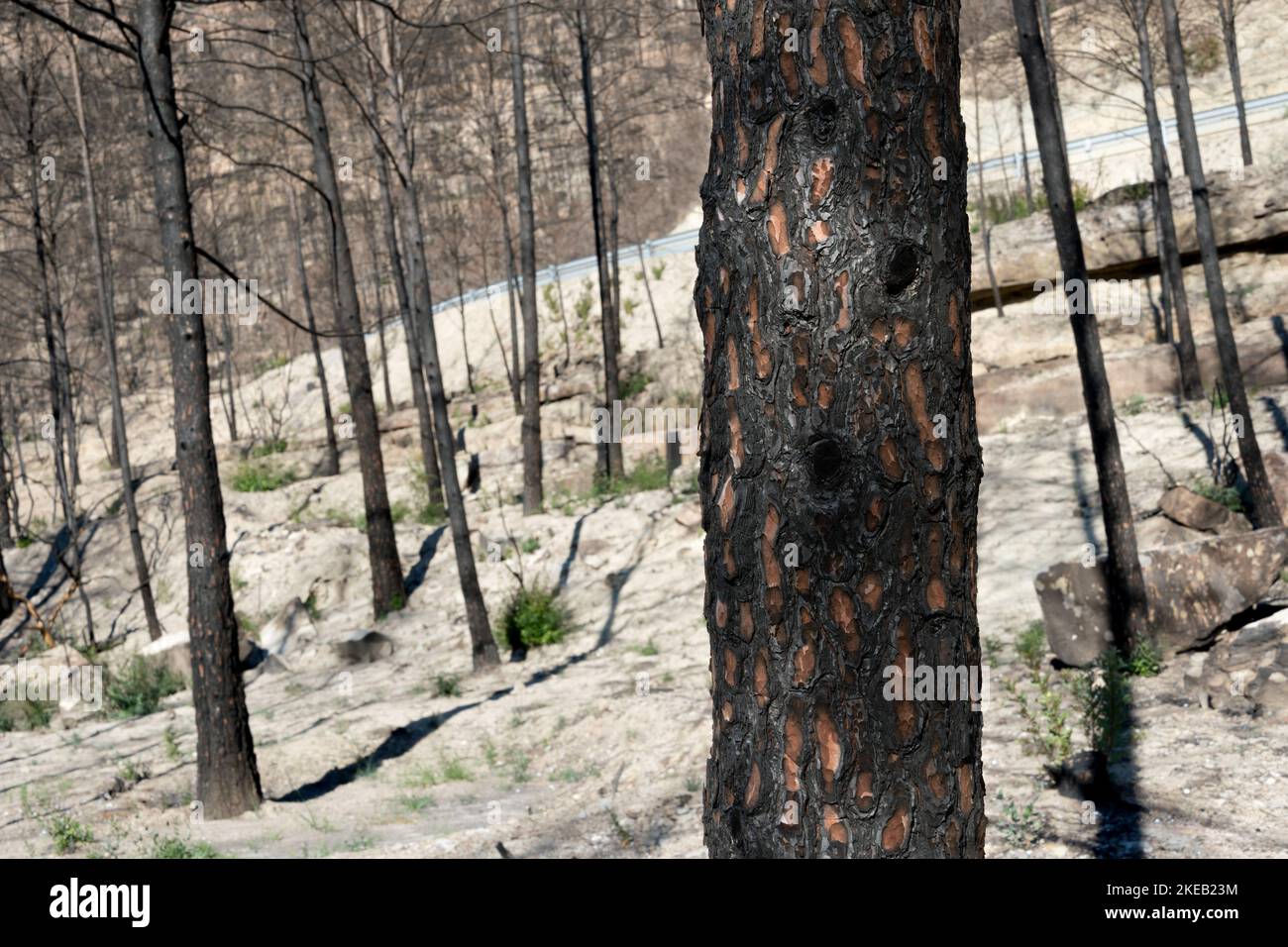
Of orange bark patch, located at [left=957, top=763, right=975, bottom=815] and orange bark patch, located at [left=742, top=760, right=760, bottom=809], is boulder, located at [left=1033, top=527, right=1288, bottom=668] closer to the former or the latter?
orange bark patch, located at [left=957, top=763, right=975, bottom=815]

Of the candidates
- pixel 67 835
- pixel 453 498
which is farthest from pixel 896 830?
pixel 453 498

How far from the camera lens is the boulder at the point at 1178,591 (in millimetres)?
8508

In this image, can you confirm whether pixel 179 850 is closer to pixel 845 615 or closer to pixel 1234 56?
pixel 845 615

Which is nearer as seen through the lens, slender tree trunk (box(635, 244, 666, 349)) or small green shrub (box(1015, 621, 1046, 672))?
small green shrub (box(1015, 621, 1046, 672))

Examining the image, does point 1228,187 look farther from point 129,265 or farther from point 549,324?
point 129,265

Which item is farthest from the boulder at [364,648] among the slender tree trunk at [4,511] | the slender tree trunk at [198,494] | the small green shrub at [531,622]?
the slender tree trunk at [4,511]

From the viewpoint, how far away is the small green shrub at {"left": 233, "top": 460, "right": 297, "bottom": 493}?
75.4 feet

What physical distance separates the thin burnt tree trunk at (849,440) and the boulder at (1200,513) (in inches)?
387

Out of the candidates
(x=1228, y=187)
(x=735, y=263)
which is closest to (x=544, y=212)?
(x=1228, y=187)

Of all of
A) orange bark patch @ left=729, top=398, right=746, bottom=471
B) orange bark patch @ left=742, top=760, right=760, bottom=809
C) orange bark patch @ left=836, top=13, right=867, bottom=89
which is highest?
orange bark patch @ left=836, top=13, right=867, bottom=89

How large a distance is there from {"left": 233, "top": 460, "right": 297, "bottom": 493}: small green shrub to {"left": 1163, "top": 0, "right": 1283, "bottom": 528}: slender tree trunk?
17555 mm

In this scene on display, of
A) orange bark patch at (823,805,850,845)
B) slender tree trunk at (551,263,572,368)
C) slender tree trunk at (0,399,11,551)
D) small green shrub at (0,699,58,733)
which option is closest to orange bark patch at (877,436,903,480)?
orange bark patch at (823,805,850,845)

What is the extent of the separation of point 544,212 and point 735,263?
137 feet

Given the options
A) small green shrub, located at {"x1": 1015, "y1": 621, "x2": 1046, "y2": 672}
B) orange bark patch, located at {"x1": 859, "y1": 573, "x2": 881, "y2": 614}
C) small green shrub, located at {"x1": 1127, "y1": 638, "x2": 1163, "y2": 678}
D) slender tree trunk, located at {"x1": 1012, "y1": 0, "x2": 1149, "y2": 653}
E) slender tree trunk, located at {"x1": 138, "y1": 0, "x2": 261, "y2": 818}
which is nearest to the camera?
orange bark patch, located at {"x1": 859, "y1": 573, "x2": 881, "y2": 614}
